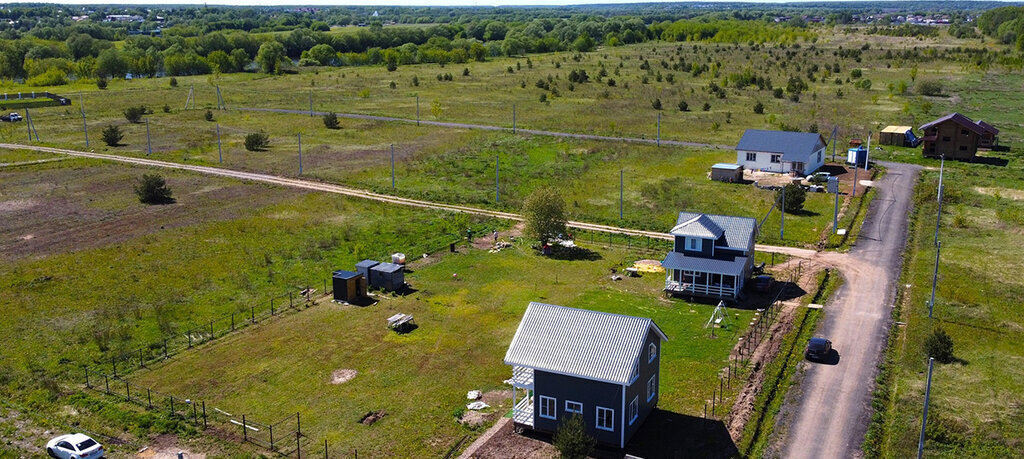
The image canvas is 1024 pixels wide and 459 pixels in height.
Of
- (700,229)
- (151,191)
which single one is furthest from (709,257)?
(151,191)

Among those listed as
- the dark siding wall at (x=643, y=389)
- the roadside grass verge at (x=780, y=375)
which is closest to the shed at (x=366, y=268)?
the dark siding wall at (x=643, y=389)

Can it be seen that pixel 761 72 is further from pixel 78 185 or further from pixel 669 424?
pixel 669 424

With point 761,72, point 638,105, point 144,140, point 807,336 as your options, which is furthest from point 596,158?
point 761,72

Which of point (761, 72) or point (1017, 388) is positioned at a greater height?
point (761, 72)

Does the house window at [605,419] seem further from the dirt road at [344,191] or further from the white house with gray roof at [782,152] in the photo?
the white house with gray roof at [782,152]

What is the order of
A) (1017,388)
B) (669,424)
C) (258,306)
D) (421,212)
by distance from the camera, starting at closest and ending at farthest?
(669,424) → (1017,388) → (258,306) → (421,212)

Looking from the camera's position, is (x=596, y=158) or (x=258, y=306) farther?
(x=596, y=158)
